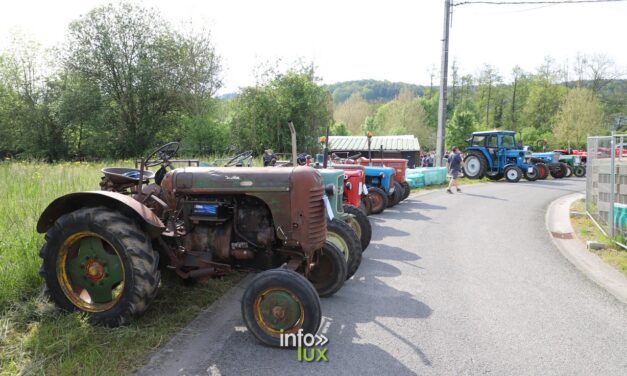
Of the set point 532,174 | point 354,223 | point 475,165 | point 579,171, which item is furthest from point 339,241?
point 579,171

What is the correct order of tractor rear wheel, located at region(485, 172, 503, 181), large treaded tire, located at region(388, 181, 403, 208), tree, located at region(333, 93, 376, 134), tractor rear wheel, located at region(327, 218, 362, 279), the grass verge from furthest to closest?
tree, located at region(333, 93, 376, 134) < tractor rear wheel, located at region(485, 172, 503, 181) < large treaded tire, located at region(388, 181, 403, 208) < the grass verge < tractor rear wheel, located at region(327, 218, 362, 279)

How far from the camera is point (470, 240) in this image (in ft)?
26.5

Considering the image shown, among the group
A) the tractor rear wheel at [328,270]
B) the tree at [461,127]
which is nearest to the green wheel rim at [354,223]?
the tractor rear wheel at [328,270]

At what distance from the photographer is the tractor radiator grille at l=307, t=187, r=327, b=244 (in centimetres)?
394

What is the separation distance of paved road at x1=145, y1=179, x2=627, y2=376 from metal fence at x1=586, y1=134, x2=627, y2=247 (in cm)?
106

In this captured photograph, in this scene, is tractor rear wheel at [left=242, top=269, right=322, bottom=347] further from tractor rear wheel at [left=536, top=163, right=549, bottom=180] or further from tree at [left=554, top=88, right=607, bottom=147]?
tree at [left=554, top=88, right=607, bottom=147]

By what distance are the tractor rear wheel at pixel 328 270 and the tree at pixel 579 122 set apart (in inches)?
1704

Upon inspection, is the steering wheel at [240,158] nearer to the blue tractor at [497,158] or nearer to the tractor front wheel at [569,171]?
the blue tractor at [497,158]

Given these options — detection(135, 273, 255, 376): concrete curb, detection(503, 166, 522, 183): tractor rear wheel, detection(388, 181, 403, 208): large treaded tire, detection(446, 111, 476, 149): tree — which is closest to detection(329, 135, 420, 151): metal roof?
detection(446, 111, 476, 149): tree

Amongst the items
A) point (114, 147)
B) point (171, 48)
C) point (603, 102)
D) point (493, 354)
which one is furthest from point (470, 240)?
point (603, 102)

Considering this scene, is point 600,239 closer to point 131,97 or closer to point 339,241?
point 339,241

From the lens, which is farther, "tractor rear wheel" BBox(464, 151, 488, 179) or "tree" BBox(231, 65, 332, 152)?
"tree" BBox(231, 65, 332, 152)

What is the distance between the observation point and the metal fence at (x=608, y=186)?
716 centimetres

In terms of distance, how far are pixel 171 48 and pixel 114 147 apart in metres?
7.63
